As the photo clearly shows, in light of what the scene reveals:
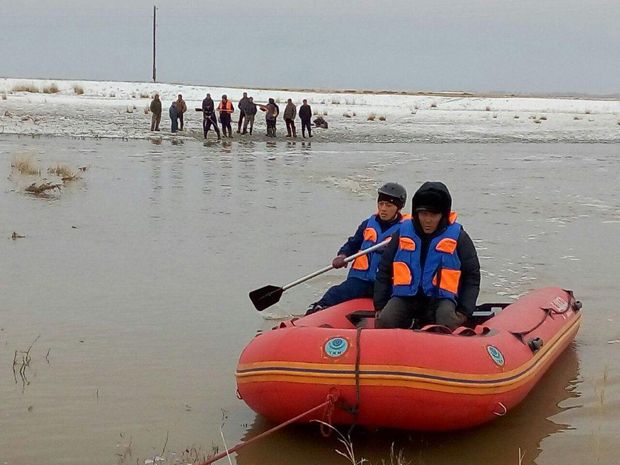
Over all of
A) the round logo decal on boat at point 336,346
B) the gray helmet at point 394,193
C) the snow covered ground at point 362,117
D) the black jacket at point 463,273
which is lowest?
the snow covered ground at point 362,117

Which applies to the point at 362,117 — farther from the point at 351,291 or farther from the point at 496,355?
the point at 496,355

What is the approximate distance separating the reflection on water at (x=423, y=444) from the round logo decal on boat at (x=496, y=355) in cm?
44

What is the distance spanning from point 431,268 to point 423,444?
1163 millimetres

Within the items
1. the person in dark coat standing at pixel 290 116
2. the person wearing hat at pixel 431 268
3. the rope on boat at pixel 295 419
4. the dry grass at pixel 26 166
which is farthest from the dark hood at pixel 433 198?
the person in dark coat standing at pixel 290 116

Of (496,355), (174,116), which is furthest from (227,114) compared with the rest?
(496,355)

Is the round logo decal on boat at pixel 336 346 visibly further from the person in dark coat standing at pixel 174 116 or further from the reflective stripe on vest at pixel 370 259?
the person in dark coat standing at pixel 174 116

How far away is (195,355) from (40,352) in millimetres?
1073

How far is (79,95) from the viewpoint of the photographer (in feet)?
136

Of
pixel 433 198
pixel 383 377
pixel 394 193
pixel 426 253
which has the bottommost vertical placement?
pixel 383 377

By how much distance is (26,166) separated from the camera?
53.3ft

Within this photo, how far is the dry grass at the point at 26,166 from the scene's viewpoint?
52.9 ft

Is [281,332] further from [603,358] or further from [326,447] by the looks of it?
[603,358]

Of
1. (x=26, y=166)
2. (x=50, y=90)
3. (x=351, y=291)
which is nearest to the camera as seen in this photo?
(x=351, y=291)

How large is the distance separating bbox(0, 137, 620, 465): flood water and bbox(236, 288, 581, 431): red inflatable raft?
24cm
